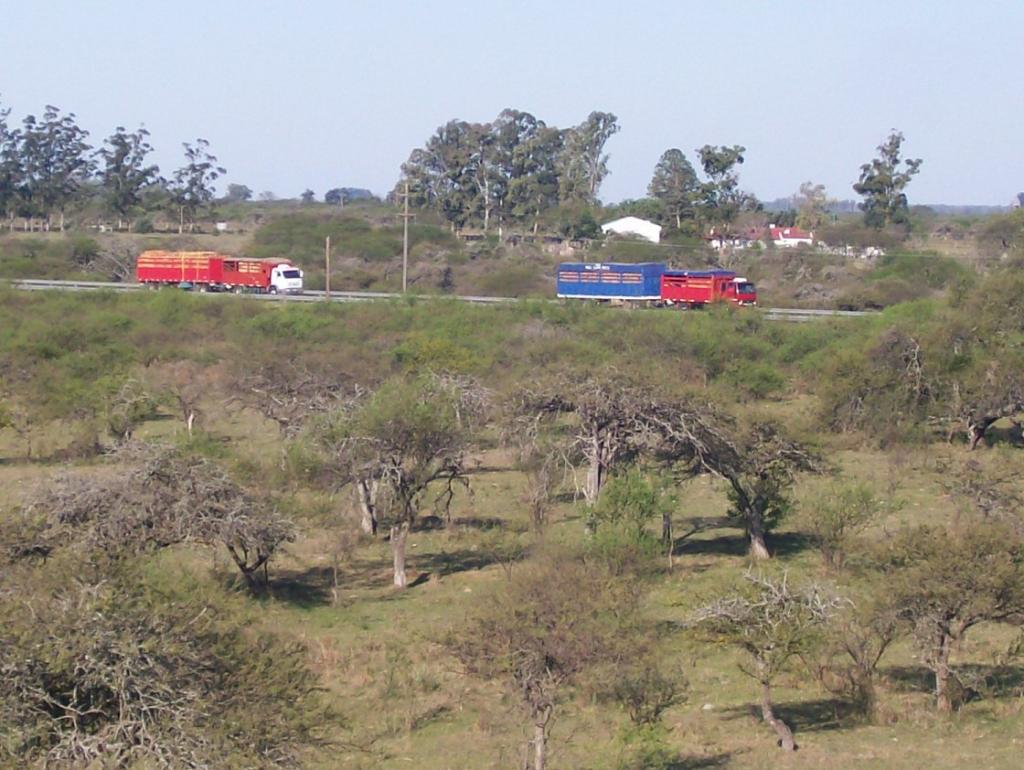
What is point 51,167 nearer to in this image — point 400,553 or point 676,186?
point 676,186

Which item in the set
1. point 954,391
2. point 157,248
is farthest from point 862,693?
point 157,248

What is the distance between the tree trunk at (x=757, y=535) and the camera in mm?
22828

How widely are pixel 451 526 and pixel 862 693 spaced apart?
10.9 m

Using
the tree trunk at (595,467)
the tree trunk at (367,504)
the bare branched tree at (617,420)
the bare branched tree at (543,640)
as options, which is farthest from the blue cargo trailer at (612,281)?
the bare branched tree at (543,640)

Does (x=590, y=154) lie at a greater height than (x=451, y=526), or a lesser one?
greater

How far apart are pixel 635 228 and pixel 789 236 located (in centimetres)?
1046

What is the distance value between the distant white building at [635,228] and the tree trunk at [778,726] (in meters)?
69.6

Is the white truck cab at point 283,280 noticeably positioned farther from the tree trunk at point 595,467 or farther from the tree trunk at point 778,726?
the tree trunk at point 778,726

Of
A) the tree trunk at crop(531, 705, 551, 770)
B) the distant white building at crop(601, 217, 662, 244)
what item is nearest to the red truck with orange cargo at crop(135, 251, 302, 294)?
the distant white building at crop(601, 217, 662, 244)

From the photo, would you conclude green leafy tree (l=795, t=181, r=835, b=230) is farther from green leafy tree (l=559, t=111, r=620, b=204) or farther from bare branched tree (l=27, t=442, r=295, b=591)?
bare branched tree (l=27, t=442, r=295, b=591)

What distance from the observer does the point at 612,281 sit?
58.1 m

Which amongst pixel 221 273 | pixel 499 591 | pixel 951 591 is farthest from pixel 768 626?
pixel 221 273

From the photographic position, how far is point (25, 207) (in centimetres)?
9081

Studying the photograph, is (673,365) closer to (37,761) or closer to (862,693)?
(862,693)
